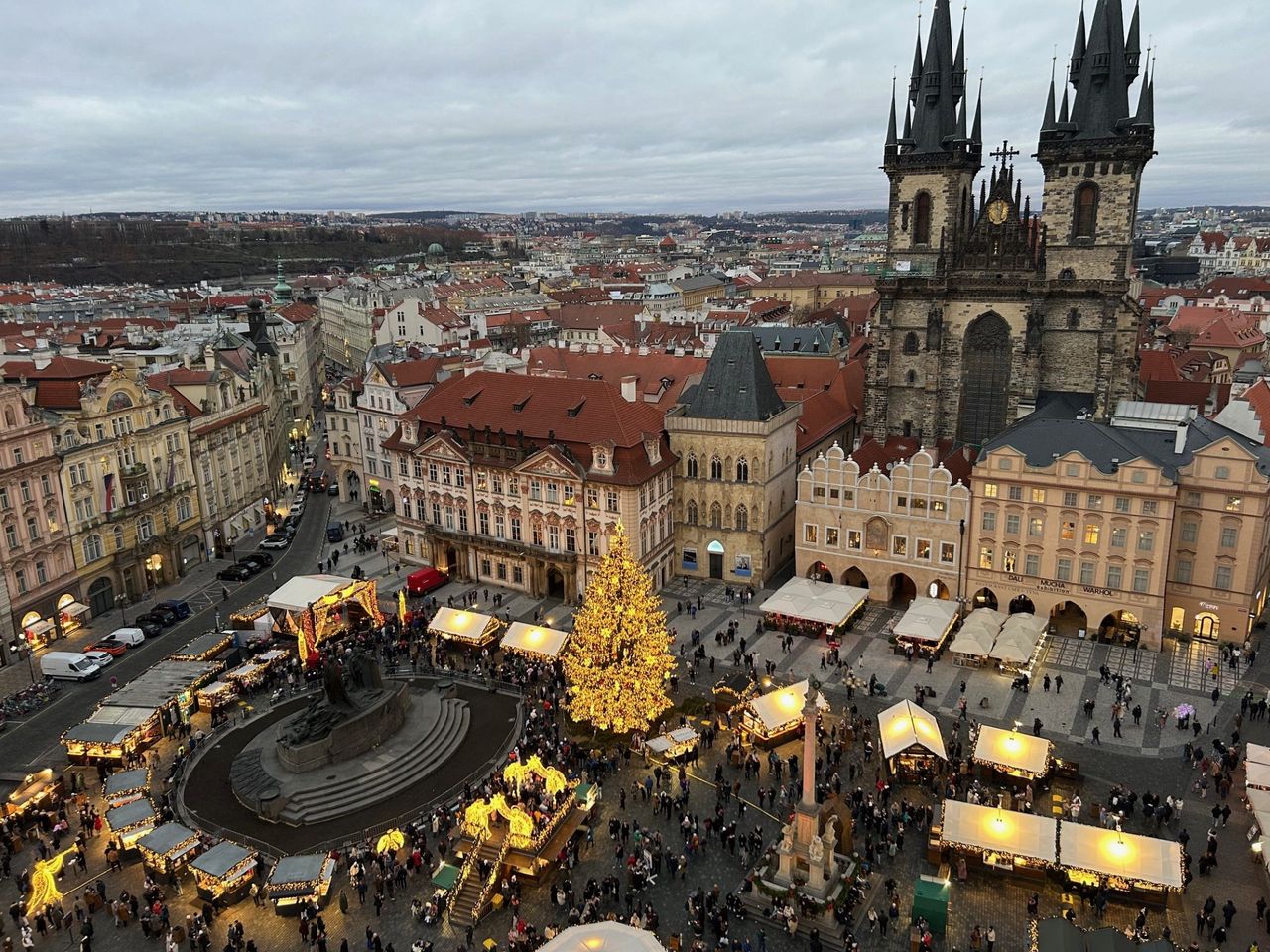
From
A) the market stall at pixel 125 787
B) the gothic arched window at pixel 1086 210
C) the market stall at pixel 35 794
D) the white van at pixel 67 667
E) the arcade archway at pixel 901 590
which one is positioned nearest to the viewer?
the market stall at pixel 35 794

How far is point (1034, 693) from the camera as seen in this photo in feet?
165

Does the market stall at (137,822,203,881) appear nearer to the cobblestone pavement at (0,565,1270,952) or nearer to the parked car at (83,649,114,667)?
the cobblestone pavement at (0,565,1270,952)

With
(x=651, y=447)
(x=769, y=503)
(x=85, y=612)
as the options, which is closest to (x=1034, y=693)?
(x=769, y=503)

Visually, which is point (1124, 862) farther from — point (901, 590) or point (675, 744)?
point (901, 590)

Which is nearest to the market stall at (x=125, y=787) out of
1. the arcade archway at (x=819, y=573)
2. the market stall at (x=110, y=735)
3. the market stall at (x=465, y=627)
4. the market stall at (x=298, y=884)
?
the market stall at (x=110, y=735)

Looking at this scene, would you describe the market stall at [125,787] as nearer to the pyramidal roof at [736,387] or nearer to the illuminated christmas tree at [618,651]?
the illuminated christmas tree at [618,651]

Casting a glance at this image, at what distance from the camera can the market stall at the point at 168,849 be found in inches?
1431

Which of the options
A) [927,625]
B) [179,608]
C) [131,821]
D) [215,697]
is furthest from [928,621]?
[179,608]

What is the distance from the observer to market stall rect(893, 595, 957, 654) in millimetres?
53844

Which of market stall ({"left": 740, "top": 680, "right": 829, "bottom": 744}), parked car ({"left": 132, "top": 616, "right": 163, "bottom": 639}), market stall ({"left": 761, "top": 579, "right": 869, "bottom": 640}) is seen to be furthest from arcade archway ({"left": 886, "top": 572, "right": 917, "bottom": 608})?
parked car ({"left": 132, "top": 616, "right": 163, "bottom": 639})

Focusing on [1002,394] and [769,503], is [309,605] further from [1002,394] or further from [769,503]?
[1002,394]

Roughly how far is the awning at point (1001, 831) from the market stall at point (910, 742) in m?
4.33

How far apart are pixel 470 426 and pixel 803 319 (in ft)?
411

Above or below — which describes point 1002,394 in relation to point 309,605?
above
